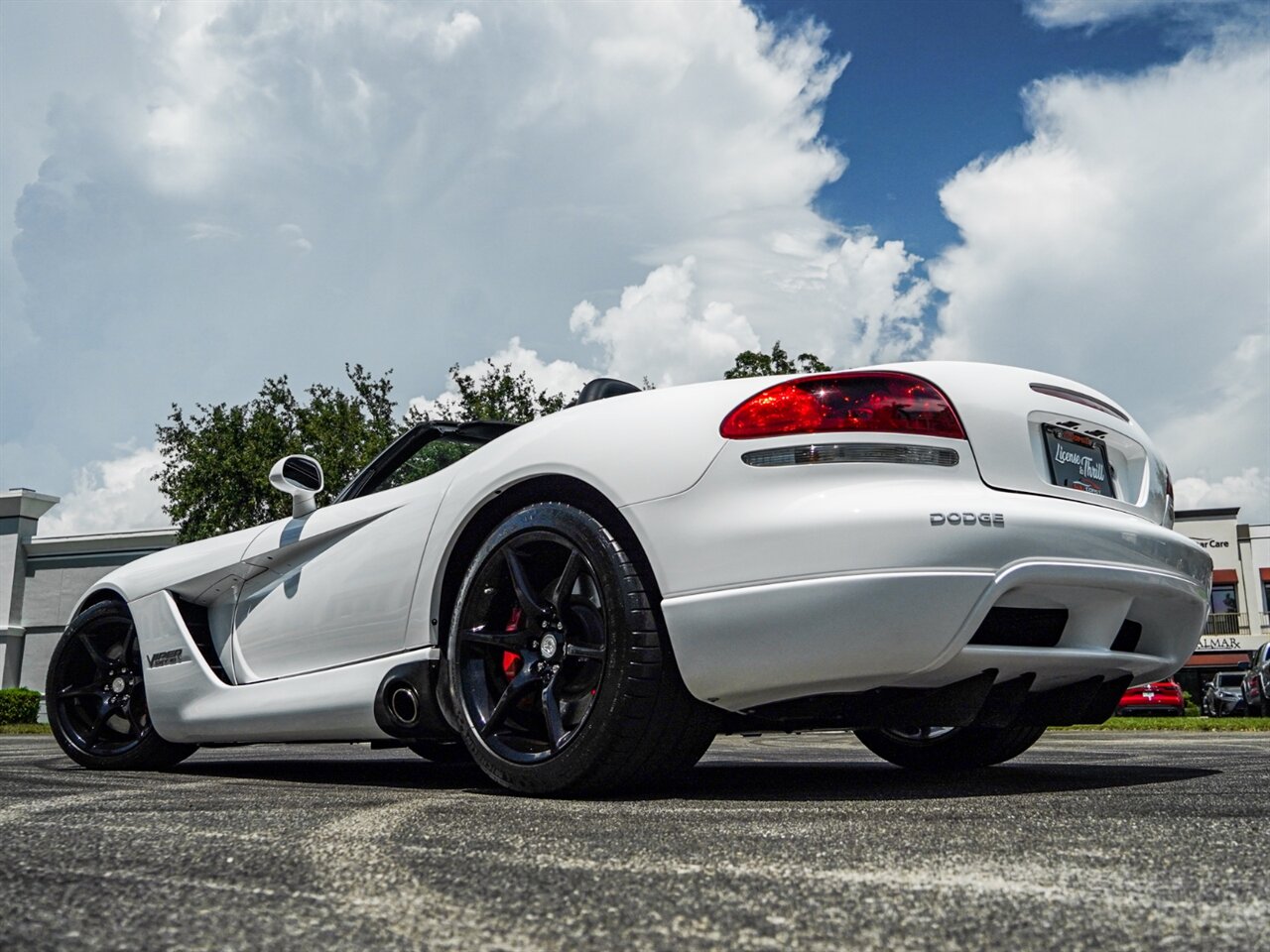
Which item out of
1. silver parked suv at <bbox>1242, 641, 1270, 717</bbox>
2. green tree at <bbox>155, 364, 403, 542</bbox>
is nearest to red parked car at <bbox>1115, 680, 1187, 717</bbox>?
silver parked suv at <bbox>1242, 641, 1270, 717</bbox>

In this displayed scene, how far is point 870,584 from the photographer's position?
276cm

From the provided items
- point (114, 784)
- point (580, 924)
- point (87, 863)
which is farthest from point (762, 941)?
→ point (114, 784)

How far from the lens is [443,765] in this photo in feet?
16.3

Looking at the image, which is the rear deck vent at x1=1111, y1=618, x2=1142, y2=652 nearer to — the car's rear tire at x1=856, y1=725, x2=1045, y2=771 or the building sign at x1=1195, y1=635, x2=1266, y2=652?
the car's rear tire at x1=856, y1=725, x2=1045, y2=771

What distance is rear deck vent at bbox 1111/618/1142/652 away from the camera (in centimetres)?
329

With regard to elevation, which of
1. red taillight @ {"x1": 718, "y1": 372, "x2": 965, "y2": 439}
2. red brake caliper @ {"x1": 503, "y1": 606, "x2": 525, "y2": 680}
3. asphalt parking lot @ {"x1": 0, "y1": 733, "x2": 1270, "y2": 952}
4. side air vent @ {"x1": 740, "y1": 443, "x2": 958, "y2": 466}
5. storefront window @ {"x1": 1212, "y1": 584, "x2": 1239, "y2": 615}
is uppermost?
storefront window @ {"x1": 1212, "y1": 584, "x2": 1239, "y2": 615}

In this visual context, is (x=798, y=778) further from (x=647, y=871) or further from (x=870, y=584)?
(x=647, y=871)

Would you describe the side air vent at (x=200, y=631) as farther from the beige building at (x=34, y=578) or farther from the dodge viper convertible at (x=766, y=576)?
the beige building at (x=34, y=578)

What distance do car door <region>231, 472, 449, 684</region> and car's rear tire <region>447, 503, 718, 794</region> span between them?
38 cm

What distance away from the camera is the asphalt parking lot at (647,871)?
142 centimetres

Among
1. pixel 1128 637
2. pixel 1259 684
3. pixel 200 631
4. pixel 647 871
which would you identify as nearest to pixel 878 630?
pixel 1128 637

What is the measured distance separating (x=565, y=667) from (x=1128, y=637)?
1639 mm

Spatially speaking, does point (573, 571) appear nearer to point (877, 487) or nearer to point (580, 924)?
point (877, 487)

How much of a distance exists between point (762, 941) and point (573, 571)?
1.86 meters
